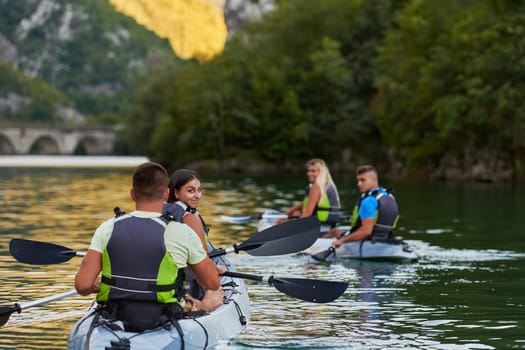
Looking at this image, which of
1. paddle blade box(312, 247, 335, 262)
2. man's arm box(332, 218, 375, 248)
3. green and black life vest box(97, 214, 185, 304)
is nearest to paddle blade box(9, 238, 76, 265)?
green and black life vest box(97, 214, 185, 304)

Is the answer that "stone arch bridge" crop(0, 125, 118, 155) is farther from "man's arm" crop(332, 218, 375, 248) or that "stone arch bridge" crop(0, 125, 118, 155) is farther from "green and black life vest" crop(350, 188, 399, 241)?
"green and black life vest" crop(350, 188, 399, 241)

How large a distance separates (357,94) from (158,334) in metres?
72.7

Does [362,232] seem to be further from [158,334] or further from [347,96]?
[347,96]

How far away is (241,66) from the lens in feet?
277

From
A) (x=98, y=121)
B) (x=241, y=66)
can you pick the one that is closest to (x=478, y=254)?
(x=241, y=66)

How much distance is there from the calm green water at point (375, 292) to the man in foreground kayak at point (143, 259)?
1.47 meters

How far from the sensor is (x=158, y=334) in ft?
29.7

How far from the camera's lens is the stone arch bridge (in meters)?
142

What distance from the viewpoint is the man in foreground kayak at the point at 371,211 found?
666 inches

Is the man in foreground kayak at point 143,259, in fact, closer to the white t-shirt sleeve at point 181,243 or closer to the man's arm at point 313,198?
the white t-shirt sleeve at point 181,243

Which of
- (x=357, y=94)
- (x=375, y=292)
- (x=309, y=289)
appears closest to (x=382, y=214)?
(x=375, y=292)

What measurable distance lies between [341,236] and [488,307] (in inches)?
228

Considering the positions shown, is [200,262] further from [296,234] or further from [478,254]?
[478,254]

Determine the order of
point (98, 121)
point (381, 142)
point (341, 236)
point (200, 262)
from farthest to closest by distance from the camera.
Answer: point (98, 121), point (381, 142), point (341, 236), point (200, 262)
